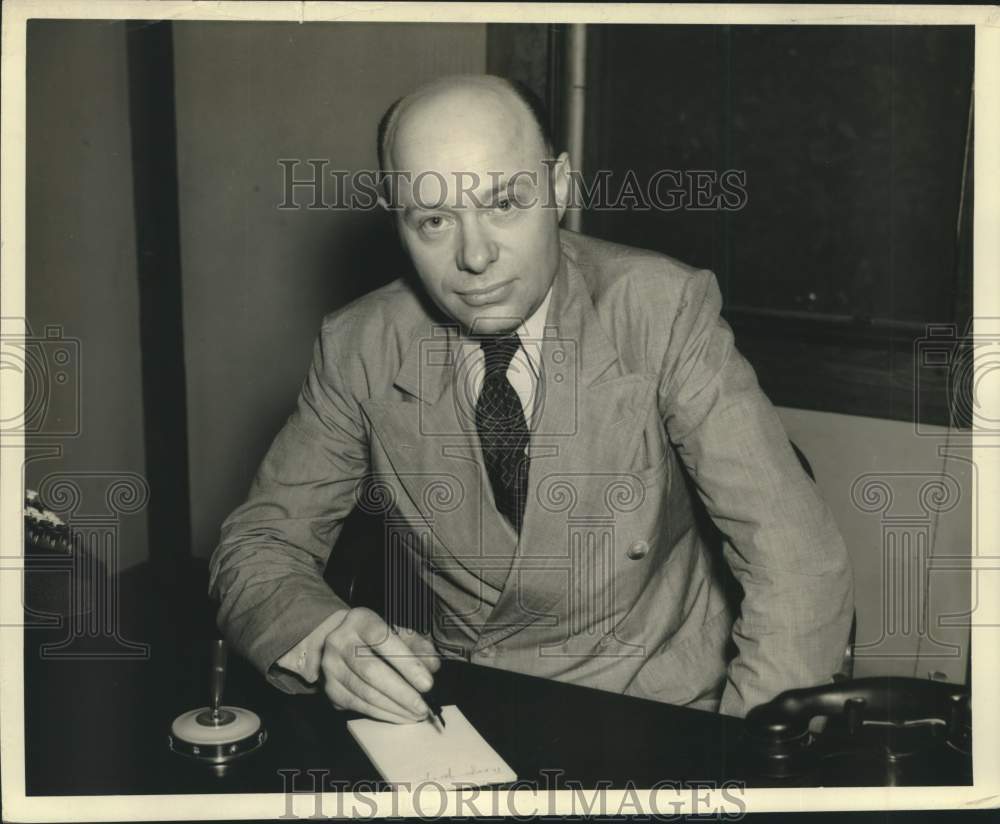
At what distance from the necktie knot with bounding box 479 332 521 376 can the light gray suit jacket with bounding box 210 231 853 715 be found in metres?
0.06

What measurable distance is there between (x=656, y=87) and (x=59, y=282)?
1.65 m

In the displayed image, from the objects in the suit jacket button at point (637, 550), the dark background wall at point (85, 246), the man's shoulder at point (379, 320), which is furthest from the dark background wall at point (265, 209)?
the suit jacket button at point (637, 550)

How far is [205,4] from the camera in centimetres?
138

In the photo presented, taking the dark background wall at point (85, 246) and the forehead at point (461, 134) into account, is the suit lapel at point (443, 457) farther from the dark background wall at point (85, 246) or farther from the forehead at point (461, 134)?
the dark background wall at point (85, 246)

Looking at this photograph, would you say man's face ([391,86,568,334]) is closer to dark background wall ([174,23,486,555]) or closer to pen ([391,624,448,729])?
pen ([391,624,448,729])

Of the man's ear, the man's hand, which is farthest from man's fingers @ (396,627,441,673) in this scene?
the man's ear

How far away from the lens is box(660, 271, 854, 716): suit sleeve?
57.7 inches

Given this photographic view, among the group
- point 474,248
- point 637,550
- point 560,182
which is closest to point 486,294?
point 474,248

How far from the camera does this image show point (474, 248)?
152 centimetres

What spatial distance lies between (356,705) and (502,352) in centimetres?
65

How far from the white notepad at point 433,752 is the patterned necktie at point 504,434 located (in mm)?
469

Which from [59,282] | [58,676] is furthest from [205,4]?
[59,282]

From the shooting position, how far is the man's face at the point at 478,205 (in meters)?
1.48

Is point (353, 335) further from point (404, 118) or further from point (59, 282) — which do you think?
point (59, 282)
